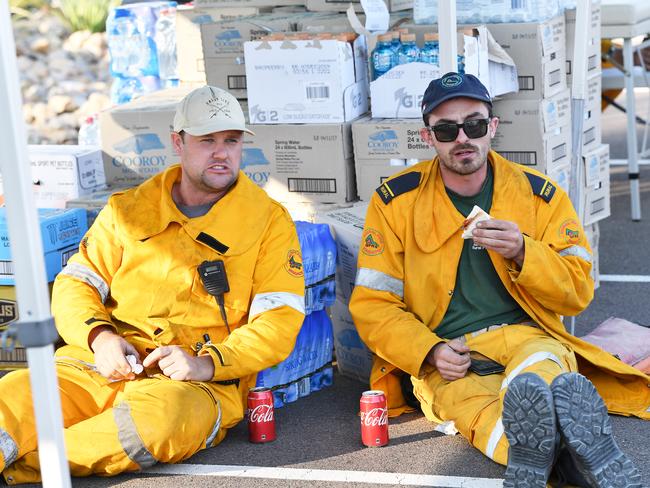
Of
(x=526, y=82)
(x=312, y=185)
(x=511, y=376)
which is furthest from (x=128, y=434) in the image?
(x=526, y=82)

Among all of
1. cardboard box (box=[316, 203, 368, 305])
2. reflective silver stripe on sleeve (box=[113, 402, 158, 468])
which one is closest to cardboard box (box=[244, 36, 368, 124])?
cardboard box (box=[316, 203, 368, 305])

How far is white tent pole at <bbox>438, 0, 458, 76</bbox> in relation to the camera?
5457mm

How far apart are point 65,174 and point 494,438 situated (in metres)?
3.50

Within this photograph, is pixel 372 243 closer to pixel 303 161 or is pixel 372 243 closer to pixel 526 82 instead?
pixel 303 161

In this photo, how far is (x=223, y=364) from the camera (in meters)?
4.94

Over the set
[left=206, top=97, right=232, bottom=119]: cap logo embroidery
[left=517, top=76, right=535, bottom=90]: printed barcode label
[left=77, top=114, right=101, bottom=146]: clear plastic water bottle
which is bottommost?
[left=77, top=114, right=101, bottom=146]: clear plastic water bottle

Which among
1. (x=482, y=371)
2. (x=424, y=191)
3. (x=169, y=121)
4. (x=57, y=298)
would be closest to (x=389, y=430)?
(x=482, y=371)

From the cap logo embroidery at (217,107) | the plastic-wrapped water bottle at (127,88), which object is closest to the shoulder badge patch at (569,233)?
the cap logo embroidery at (217,107)

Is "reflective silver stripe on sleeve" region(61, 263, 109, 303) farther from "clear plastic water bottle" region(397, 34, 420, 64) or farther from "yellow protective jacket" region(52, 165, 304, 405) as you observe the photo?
"clear plastic water bottle" region(397, 34, 420, 64)

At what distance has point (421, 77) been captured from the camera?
20.5 feet

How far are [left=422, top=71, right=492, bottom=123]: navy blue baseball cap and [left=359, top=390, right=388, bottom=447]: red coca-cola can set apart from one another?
1243mm

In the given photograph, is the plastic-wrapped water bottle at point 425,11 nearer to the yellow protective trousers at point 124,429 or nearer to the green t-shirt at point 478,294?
the green t-shirt at point 478,294

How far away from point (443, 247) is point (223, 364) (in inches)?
42.3

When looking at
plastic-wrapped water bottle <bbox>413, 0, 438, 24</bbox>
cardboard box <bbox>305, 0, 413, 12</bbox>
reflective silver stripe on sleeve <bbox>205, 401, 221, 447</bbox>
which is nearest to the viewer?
reflective silver stripe on sleeve <bbox>205, 401, 221, 447</bbox>
